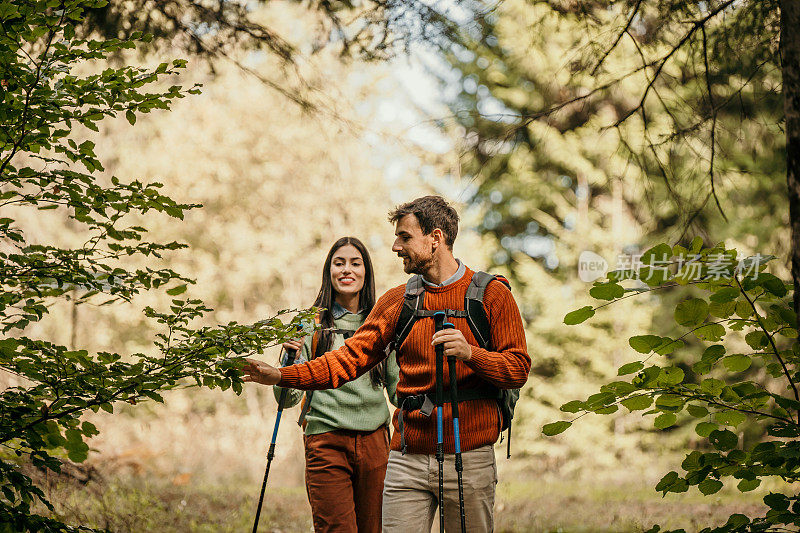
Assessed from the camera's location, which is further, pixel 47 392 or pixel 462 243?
pixel 462 243

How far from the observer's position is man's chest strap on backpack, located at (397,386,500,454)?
292 cm

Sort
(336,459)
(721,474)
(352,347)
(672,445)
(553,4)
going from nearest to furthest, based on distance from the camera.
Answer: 1. (721,474)
2. (352,347)
3. (336,459)
4. (553,4)
5. (672,445)

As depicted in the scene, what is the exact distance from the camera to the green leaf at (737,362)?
2354 millimetres

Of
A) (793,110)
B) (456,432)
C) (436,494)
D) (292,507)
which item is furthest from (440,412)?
(292,507)

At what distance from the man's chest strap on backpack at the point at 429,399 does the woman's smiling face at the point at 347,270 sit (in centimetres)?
130

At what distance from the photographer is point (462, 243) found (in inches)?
502

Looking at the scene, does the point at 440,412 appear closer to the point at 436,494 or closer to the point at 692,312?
the point at 436,494

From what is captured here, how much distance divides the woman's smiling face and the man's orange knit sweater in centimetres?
108

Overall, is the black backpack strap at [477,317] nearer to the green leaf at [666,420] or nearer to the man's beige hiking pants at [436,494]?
the man's beige hiking pants at [436,494]

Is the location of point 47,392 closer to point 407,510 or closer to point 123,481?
point 407,510

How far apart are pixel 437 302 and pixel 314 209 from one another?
1065 cm

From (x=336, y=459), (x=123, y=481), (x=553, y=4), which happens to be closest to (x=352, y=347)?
(x=336, y=459)

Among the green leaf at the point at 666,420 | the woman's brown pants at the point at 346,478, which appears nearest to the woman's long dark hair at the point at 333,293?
the woman's brown pants at the point at 346,478

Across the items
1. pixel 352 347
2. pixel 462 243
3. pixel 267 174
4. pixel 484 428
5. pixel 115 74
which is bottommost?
pixel 484 428
